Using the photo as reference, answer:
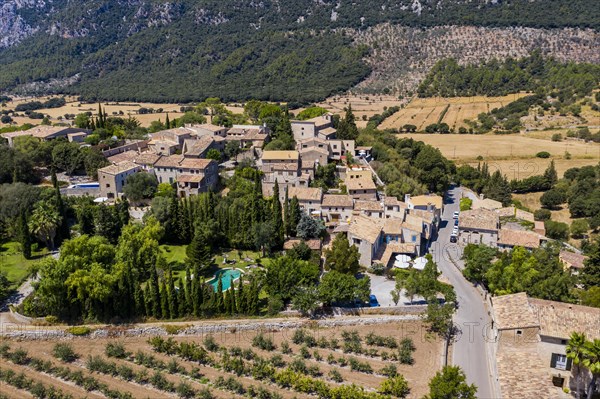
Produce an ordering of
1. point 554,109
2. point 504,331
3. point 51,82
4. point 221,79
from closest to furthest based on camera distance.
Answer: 1. point 504,331
2. point 554,109
3. point 221,79
4. point 51,82

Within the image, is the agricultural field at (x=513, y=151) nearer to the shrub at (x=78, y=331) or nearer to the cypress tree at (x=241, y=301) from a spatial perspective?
the cypress tree at (x=241, y=301)

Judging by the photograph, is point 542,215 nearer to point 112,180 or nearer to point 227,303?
point 227,303

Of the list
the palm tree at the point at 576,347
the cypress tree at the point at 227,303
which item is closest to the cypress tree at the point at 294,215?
the cypress tree at the point at 227,303

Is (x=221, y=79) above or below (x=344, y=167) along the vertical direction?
above

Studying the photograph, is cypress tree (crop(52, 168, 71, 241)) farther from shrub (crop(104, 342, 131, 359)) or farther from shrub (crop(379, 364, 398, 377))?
shrub (crop(379, 364, 398, 377))

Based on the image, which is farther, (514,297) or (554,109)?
(554,109)

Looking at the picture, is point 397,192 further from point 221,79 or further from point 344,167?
point 221,79

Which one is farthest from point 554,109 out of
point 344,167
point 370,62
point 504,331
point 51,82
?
point 51,82
